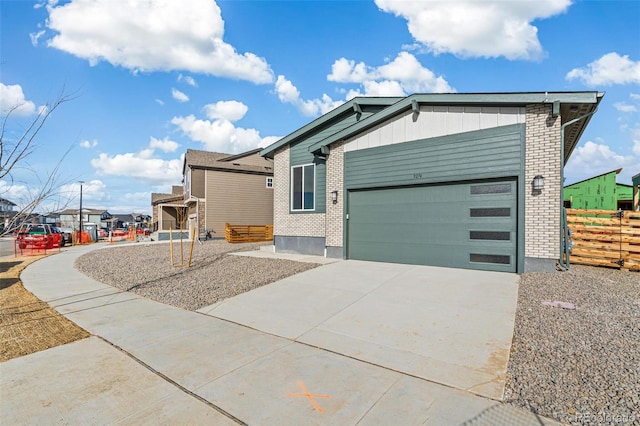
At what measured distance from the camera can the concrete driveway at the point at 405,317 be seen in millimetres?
3619

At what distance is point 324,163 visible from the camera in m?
11.9

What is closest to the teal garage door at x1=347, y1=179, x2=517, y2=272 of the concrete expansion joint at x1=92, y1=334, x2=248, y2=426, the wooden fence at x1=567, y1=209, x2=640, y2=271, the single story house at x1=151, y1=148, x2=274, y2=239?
the wooden fence at x1=567, y1=209, x2=640, y2=271

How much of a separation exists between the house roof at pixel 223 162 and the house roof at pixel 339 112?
10.7 meters

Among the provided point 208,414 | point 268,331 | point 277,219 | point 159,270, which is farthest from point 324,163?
point 208,414

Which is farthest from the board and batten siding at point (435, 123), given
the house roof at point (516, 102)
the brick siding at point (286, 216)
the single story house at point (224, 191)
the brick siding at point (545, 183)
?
the single story house at point (224, 191)

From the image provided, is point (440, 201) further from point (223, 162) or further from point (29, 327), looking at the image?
point (223, 162)

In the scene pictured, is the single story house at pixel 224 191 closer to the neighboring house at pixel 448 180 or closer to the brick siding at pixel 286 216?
the brick siding at pixel 286 216

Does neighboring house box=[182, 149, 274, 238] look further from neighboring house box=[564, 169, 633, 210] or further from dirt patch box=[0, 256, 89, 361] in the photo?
neighboring house box=[564, 169, 633, 210]

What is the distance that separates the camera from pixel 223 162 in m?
23.9

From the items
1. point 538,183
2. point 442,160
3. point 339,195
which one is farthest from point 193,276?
point 538,183

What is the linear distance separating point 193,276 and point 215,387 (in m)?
6.00

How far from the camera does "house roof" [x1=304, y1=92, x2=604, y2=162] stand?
711cm

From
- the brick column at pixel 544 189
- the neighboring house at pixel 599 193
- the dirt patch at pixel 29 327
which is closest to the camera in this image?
the dirt patch at pixel 29 327

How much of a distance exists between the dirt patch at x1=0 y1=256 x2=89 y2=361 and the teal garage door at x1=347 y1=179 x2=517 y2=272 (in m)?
7.38
